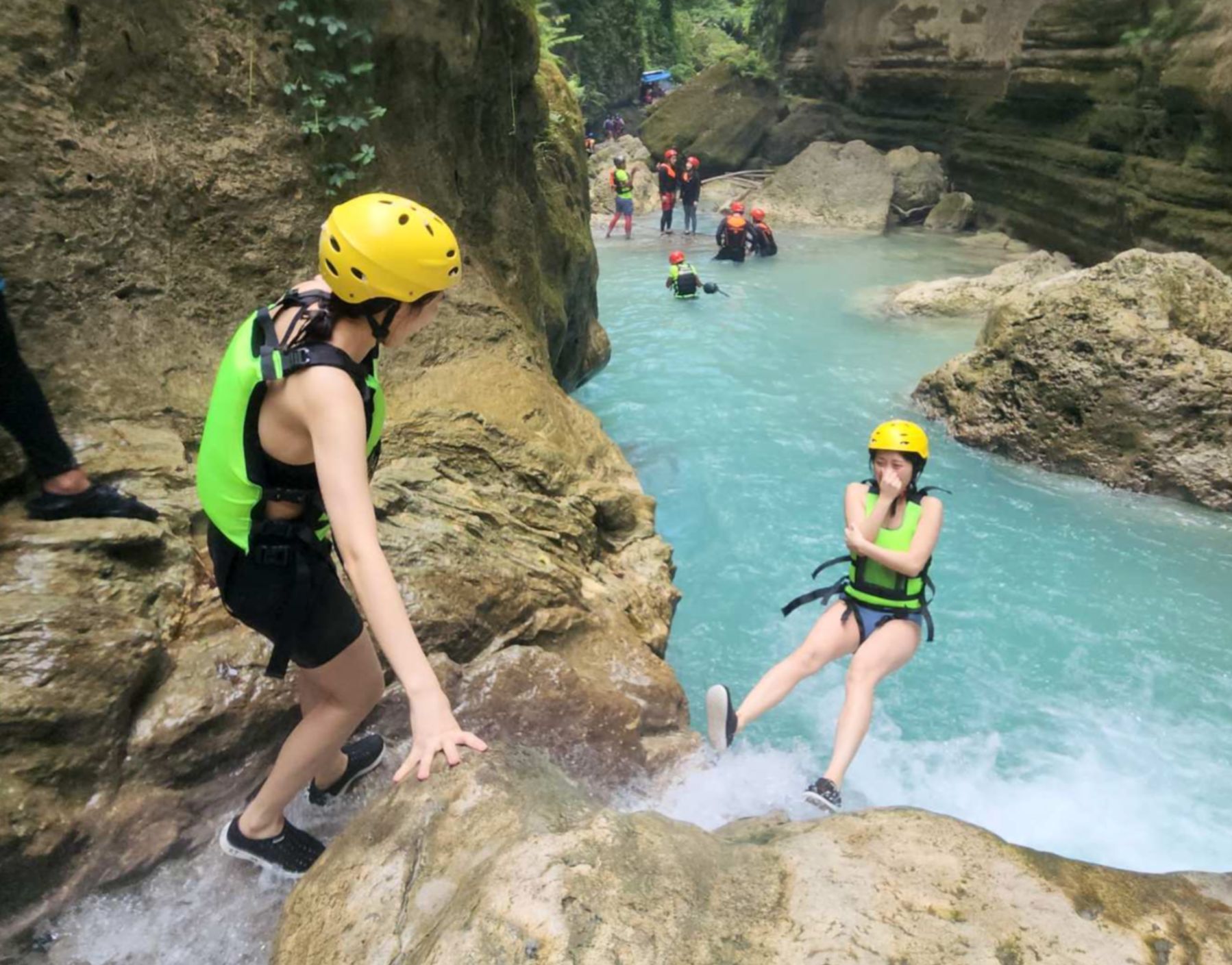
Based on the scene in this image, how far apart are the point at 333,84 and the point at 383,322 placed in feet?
11.5

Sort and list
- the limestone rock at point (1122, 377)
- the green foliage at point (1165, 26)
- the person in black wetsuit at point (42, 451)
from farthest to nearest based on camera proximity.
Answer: the green foliage at point (1165, 26) < the limestone rock at point (1122, 377) < the person in black wetsuit at point (42, 451)

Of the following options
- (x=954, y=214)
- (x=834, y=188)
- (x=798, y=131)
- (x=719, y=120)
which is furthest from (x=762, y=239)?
(x=798, y=131)

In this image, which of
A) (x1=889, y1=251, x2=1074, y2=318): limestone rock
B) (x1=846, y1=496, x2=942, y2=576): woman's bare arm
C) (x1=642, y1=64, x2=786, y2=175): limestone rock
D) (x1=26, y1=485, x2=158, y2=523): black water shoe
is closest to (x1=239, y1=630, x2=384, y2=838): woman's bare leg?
(x1=26, y1=485, x2=158, y2=523): black water shoe

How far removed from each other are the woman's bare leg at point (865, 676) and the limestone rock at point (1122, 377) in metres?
4.58

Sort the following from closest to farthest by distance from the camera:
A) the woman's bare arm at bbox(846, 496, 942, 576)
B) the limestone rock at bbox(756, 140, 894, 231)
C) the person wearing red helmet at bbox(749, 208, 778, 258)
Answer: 1. the woman's bare arm at bbox(846, 496, 942, 576)
2. the person wearing red helmet at bbox(749, 208, 778, 258)
3. the limestone rock at bbox(756, 140, 894, 231)

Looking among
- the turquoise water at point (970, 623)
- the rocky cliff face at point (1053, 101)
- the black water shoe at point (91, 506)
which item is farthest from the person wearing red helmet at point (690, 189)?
the black water shoe at point (91, 506)

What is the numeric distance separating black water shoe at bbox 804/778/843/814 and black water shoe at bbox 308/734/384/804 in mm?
1729

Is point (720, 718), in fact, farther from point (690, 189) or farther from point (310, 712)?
point (690, 189)

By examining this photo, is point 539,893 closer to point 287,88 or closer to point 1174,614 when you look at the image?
point 287,88

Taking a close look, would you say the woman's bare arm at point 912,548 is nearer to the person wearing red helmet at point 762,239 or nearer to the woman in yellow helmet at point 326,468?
the woman in yellow helmet at point 326,468

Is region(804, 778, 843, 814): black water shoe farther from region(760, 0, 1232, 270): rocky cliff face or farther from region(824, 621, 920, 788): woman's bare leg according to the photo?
region(760, 0, 1232, 270): rocky cliff face

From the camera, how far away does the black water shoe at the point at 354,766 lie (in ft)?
9.24

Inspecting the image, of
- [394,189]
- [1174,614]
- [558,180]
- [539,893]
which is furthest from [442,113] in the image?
[1174,614]

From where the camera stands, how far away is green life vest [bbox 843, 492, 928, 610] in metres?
4.19
